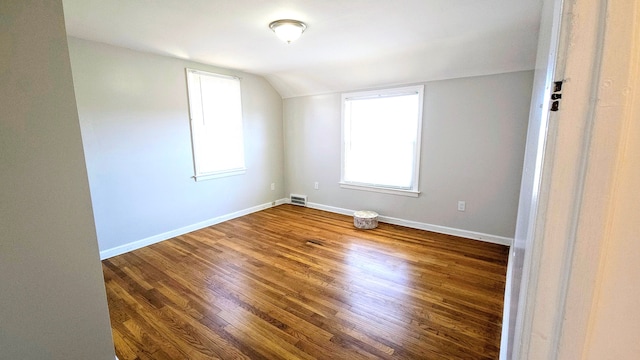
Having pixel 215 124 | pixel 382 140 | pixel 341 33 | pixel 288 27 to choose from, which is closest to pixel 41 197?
pixel 288 27

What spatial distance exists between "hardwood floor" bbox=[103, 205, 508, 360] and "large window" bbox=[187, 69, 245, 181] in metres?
1.06

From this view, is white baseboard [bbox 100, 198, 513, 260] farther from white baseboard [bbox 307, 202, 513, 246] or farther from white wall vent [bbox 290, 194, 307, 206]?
white wall vent [bbox 290, 194, 307, 206]

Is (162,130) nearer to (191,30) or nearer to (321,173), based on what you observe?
(191,30)

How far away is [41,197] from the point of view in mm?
1198

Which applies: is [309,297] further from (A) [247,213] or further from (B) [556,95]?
(A) [247,213]

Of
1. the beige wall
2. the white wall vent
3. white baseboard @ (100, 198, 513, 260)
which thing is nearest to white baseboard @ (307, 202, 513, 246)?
white baseboard @ (100, 198, 513, 260)

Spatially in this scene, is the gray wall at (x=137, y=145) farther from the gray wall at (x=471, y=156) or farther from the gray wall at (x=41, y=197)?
the gray wall at (x=471, y=156)

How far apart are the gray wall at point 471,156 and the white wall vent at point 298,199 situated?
114 cm

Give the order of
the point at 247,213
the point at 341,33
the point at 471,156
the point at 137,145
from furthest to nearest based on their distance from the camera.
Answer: the point at 247,213
the point at 471,156
the point at 137,145
the point at 341,33

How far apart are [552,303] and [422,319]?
5.82 feet

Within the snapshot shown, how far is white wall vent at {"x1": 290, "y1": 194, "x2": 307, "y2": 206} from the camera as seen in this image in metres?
4.96

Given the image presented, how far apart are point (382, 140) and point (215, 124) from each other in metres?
2.40

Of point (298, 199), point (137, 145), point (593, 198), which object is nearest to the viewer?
point (593, 198)

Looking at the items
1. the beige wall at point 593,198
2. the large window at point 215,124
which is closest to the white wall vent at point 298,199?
the large window at point 215,124
